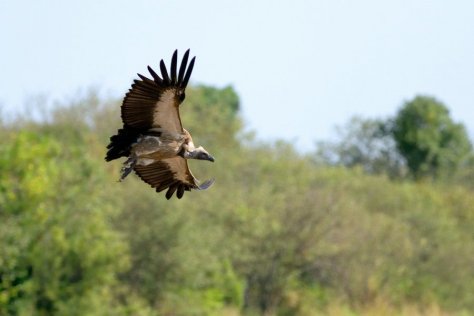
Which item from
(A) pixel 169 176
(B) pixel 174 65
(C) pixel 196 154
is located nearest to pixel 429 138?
(A) pixel 169 176

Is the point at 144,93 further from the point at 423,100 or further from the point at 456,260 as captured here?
the point at 423,100

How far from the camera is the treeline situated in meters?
33.5

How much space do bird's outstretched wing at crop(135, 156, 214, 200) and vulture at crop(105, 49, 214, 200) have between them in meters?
0.76

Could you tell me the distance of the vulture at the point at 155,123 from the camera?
13055 mm

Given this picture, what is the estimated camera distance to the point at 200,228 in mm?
39938

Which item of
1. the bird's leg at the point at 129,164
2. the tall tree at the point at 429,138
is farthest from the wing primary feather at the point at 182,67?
the tall tree at the point at 429,138

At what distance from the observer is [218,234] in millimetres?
40750

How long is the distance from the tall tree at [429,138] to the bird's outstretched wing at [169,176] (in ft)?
207

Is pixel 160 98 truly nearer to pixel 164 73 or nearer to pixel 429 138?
pixel 164 73

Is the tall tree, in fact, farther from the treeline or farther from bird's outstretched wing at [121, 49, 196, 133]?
bird's outstretched wing at [121, 49, 196, 133]

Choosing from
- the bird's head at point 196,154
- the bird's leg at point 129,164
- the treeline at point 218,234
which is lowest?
the bird's leg at point 129,164

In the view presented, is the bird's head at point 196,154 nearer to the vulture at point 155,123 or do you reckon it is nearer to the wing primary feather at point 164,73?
the vulture at point 155,123

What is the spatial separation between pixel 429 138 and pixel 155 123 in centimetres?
6723

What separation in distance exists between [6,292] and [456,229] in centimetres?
2786
